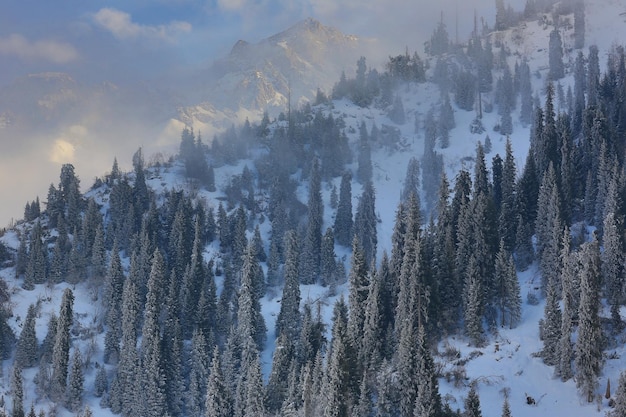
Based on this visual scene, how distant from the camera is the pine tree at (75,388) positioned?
105250 millimetres

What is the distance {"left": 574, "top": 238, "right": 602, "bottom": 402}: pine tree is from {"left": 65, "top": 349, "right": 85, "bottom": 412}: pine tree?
273ft

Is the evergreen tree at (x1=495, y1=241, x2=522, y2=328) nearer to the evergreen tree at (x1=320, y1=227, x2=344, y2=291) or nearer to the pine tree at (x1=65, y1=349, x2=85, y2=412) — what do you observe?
the evergreen tree at (x1=320, y1=227, x2=344, y2=291)

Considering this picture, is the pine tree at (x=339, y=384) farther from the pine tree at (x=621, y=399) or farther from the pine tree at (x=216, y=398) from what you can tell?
the pine tree at (x=621, y=399)

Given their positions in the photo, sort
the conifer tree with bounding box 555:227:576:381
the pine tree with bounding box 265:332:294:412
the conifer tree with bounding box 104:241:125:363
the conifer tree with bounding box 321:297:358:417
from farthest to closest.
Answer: the conifer tree with bounding box 104:241:125:363
the pine tree with bounding box 265:332:294:412
the conifer tree with bounding box 555:227:576:381
the conifer tree with bounding box 321:297:358:417

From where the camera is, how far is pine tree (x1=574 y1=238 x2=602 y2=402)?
218 ft

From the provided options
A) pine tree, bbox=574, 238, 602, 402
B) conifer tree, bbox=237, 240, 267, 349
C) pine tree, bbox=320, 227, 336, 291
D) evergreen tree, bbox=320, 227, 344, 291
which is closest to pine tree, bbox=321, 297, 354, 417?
pine tree, bbox=574, 238, 602, 402

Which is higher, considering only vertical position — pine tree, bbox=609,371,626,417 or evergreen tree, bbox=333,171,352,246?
evergreen tree, bbox=333,171,352,246

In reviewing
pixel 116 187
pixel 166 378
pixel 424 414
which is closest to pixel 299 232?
pixel 116 187

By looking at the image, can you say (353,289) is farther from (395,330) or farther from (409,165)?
(409,165)

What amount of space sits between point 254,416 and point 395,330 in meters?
23.7

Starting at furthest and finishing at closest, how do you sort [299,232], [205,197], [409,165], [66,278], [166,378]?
[409,165]
[205,197]
[299,232]
[66,278]
[166,378]

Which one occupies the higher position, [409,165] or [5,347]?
[409,165]

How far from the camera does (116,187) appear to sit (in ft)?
516

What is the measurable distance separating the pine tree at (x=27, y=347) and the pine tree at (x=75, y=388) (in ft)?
35.1
